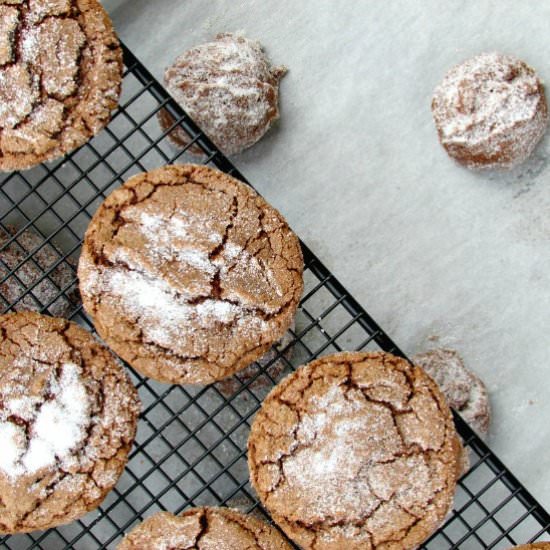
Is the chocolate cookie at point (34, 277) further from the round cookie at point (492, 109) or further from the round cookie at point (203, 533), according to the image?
the round cookie at point (492, 109)

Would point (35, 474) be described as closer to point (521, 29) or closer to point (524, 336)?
point (524, 336)

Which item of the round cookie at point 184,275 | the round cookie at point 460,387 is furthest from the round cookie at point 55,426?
the round cookie at point 460,387

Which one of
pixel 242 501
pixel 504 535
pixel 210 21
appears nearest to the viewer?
pixel 504 535

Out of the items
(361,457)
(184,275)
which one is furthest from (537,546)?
(184,275)

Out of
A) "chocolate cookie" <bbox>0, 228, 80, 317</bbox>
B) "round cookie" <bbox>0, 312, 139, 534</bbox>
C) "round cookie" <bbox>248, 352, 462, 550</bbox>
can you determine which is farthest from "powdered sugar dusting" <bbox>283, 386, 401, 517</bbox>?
"chocolate cookie" <bbox>0, 228, 80, 317</bbox>

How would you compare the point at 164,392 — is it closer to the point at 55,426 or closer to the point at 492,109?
the point at 55,426

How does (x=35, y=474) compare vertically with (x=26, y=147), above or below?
below

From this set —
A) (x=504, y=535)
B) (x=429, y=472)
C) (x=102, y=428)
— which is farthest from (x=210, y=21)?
(x=504, y=535)
